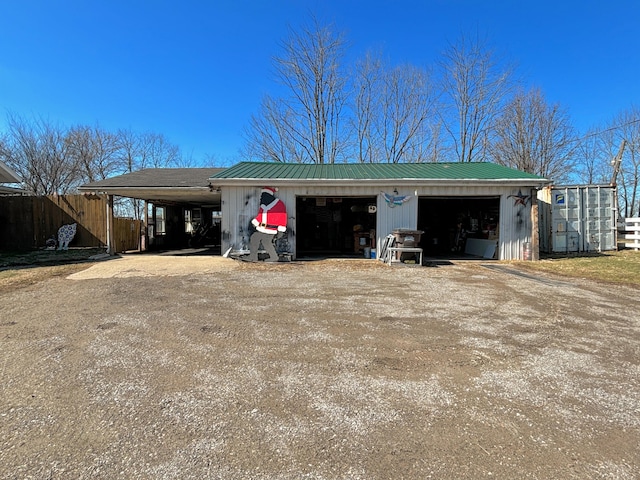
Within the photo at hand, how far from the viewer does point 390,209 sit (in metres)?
11.7

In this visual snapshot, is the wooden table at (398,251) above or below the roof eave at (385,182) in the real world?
below

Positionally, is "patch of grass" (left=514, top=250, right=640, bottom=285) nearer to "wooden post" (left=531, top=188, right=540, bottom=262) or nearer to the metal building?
"wooden post" (left=531, top=188, right=540, bottom=262)

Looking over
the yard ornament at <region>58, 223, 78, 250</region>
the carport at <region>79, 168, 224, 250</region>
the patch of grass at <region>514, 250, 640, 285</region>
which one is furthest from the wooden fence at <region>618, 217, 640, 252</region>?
the yard ornament at <region>58, 223, 78, 250</region>

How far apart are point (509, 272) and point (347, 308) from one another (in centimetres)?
577

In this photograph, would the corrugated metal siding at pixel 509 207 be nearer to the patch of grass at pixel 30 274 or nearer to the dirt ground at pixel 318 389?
the dirt ground at pixel 318 389

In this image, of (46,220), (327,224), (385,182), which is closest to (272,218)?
(385,182)

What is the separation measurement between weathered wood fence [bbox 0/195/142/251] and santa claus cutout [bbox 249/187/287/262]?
716 cm

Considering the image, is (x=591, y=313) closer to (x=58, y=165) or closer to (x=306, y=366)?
(x=306, y=366)

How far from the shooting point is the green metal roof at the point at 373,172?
38.0 ft

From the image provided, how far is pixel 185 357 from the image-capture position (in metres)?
3.38

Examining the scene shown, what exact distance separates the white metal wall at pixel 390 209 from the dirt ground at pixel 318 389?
19.5 feet

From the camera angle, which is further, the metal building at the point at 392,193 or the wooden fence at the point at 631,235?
the wooden fence at the point at 631,235

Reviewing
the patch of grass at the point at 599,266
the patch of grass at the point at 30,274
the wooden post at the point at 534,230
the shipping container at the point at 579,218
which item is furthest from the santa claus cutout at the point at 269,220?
the shipping container at the point at 579,218

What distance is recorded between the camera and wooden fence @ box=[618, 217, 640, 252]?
44.6 feet
